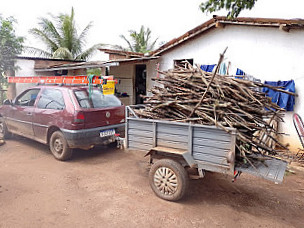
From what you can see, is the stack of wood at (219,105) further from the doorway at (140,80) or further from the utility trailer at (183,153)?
the doorway at (140,80)

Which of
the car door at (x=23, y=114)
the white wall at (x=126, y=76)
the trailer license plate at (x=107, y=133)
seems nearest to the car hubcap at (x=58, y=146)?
the trailer license plate at (x=107, y=133)

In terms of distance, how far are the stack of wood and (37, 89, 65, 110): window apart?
8.02 ft

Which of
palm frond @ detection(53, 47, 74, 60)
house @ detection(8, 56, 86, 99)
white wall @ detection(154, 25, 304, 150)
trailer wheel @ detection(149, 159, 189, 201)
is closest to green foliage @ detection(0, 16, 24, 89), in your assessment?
house @ detection(8, 56, 86, 99)

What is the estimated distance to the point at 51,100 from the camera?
5.80 metres

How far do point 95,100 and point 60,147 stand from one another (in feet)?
4.53

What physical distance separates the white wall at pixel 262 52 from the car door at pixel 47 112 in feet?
14.3

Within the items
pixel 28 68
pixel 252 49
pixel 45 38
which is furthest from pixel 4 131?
pixel 45 38

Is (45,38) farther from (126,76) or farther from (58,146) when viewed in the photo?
(58,146)

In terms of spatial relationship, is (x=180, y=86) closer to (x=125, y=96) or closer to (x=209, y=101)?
(x=209, y=101)

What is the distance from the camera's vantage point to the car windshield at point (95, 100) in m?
5.44

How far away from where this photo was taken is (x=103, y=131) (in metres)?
5.59

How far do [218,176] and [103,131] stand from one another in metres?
2.77

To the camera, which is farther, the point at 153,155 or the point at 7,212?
the point at 153,155

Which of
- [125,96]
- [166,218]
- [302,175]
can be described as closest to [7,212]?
[166,218]
